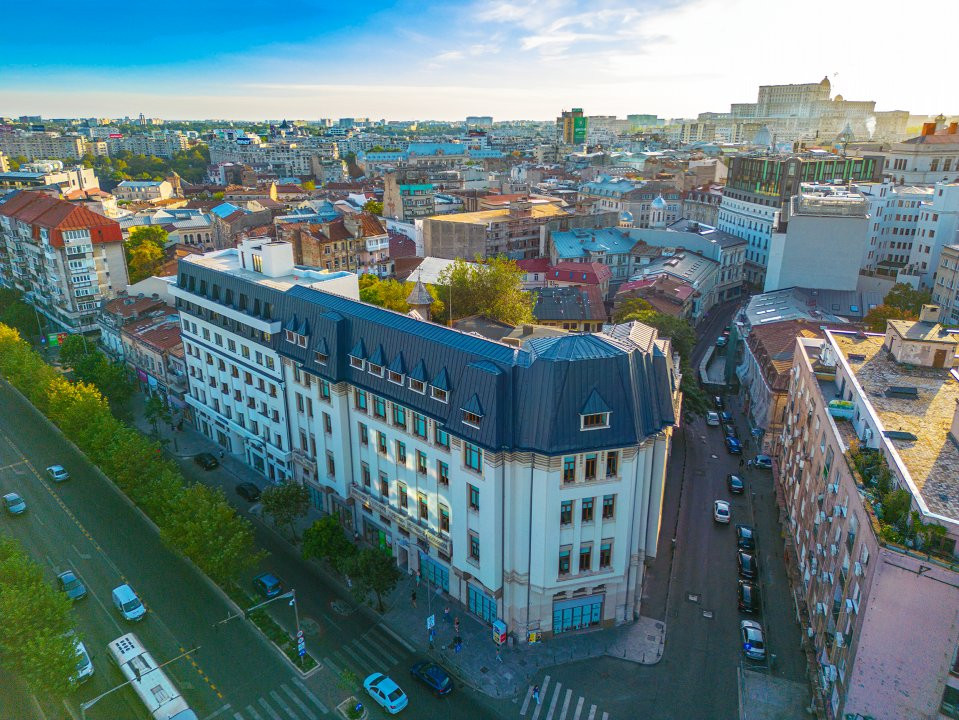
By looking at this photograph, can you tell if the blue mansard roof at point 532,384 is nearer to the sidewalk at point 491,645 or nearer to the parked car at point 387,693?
the sidewalk at point 491,645

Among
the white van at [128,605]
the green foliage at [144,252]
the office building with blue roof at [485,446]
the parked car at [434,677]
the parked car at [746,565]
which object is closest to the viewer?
the office building with blue roof at [485,446]

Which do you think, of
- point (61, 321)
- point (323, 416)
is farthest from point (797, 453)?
point (61, 321)

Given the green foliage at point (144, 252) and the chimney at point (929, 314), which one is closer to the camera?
the chimney at point (929, 314)

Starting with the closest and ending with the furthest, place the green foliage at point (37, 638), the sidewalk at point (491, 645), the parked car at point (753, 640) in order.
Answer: the green foliage at point (37, 638) → the sidewalk at point (491, 645) → the parked car at point (753, 640)

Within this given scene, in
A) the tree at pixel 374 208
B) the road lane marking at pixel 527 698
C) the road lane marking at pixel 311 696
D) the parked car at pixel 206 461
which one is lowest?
the road lane marking at pixel 311 696

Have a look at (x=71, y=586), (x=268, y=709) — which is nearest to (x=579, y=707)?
(x=268, y=709)

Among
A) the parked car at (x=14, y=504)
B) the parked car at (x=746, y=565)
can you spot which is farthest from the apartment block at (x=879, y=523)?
the parked car at (x=14, y=504)
